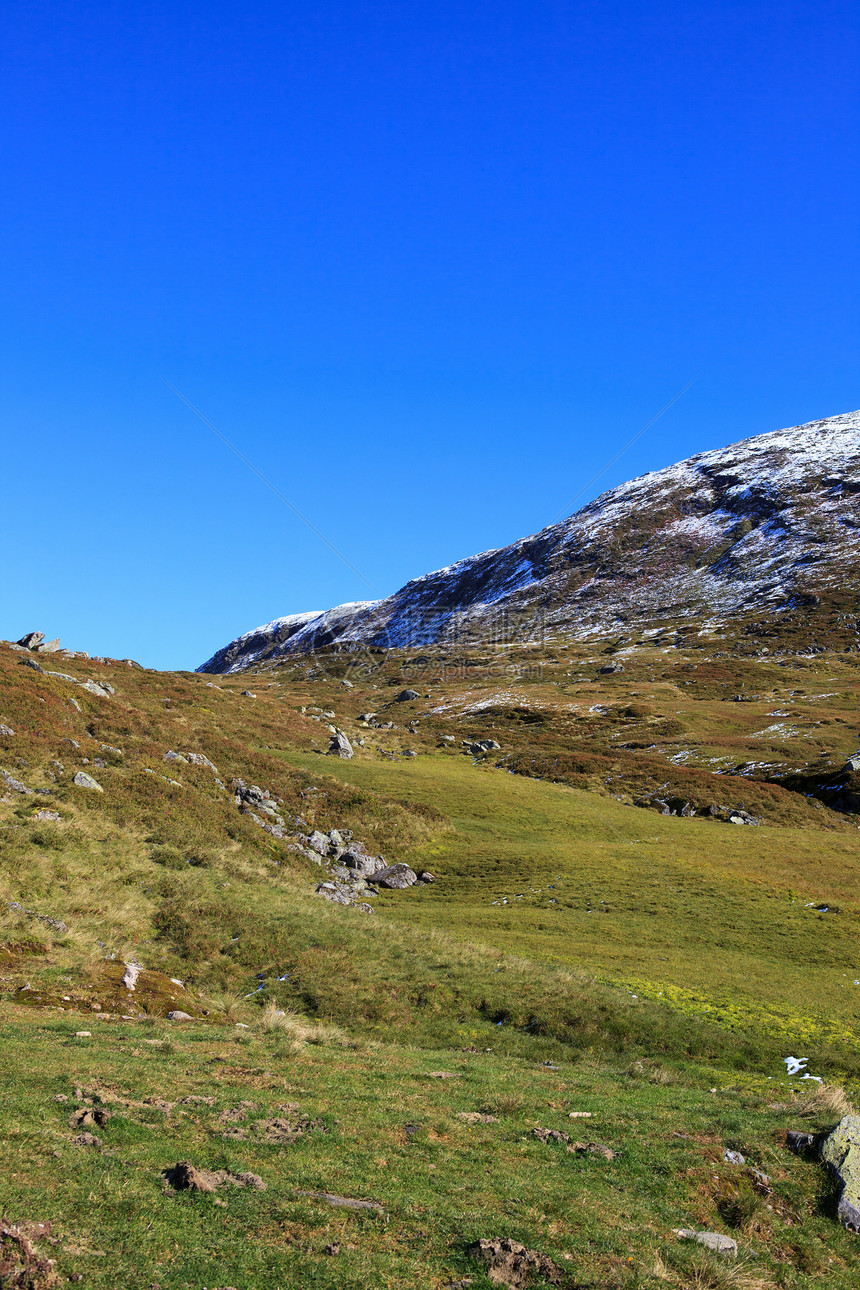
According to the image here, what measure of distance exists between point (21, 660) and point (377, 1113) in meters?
53.3

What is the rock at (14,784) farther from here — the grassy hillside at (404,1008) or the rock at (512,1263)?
the rock at (512,1263)

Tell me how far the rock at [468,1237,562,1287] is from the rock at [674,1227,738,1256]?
2.93 meters

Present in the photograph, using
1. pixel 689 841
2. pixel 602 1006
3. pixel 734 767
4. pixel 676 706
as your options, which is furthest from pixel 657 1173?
pixel 676 706

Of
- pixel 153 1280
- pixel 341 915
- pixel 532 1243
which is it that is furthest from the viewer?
pixel 341 915

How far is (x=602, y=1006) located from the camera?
1030 inches

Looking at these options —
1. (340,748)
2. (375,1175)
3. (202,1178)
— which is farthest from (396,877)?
(202,1178)

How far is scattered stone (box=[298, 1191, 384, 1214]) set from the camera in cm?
1066

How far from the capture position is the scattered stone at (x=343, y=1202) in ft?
35.0

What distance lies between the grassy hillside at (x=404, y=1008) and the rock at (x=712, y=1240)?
0.71 ft

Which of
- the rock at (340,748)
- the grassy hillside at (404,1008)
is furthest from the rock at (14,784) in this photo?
the rock at (340,748)

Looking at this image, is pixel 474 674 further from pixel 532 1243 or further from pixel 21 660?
pixel 532 1243

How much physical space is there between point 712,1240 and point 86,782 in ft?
120

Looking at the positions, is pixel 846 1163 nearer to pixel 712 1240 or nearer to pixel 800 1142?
pixel 800 1142

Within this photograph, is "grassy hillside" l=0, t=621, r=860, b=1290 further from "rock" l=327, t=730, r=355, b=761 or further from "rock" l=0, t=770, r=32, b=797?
"rock" l=327, t=730, r=355, b=761
